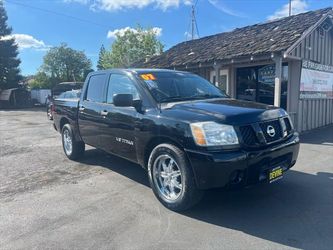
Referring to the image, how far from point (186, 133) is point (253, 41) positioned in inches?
361

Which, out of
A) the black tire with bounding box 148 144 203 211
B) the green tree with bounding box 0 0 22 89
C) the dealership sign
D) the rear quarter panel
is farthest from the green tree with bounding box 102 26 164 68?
the black tire with bounding box 148 144 203 211

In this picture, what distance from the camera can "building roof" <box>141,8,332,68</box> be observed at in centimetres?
1066

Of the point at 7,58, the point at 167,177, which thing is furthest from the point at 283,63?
the point at 7,58

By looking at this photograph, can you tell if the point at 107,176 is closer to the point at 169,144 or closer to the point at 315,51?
the point at 169,144

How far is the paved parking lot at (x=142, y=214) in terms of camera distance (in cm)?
347

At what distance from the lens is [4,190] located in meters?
5.27

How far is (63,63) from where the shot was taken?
58.1 meters

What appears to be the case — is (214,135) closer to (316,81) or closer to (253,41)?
(253,41)

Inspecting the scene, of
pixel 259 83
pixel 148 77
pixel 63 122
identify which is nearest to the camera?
pixel 148 77

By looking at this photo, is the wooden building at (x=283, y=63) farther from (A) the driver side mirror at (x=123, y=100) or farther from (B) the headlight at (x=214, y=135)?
(B) the headlight at (x=214, y=135)

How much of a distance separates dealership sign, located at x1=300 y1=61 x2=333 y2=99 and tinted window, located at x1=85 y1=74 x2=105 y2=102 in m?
7.82

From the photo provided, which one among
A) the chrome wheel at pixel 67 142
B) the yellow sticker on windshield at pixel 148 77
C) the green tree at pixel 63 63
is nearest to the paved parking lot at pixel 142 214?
the chrome wheel at pixel 67 142

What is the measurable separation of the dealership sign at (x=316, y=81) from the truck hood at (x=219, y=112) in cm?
759

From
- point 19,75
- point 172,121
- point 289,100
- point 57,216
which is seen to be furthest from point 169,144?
point 19,75
